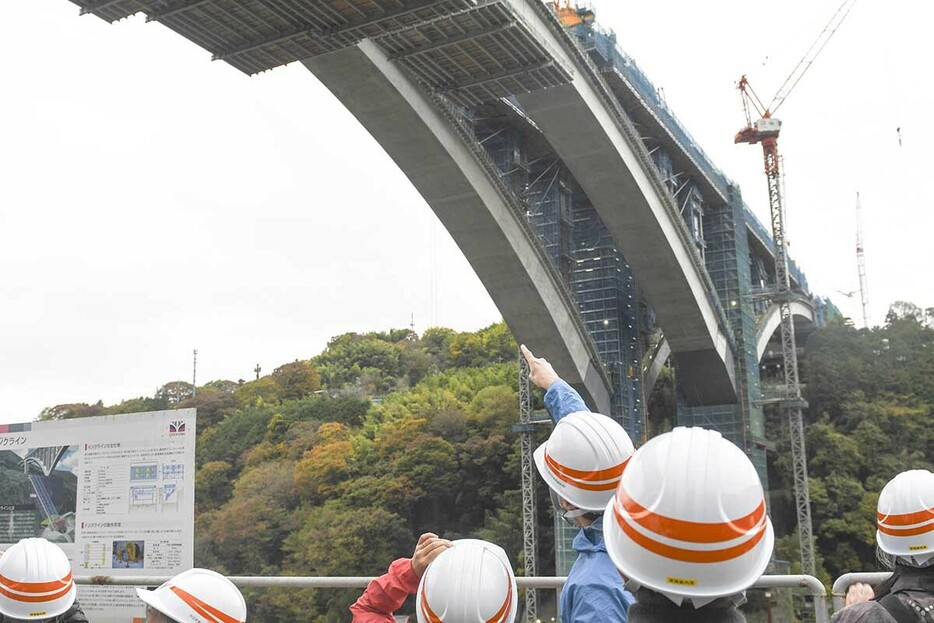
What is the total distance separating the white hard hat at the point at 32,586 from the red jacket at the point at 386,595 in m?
1.53

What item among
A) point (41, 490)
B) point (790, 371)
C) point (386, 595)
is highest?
point (790, 371)

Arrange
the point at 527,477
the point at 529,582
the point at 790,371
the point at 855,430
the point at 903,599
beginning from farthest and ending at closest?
the point at 855,430 < the point at 790,371 < the point at 527,477 < the point at 529,582 < the point at 903,599

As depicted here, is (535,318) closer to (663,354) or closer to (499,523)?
(663,354)

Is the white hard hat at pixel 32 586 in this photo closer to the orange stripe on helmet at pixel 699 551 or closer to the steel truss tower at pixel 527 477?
the orange stripe on helmet at pixel 699 551

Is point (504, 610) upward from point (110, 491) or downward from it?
upward

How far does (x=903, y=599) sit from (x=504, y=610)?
1.48 meters

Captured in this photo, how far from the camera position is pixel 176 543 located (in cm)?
1473

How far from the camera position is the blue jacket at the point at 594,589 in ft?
8.44

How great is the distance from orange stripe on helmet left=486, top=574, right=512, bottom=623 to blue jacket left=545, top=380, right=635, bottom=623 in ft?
0.59

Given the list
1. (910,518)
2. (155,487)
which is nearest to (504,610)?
(910,518)

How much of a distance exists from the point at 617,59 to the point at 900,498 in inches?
875

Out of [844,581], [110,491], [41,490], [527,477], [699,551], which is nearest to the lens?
[699,551]

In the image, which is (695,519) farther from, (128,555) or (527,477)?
(527,477)

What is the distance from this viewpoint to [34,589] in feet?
12.7
